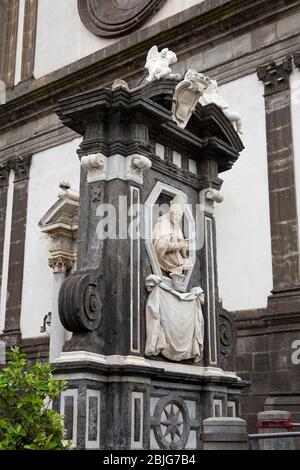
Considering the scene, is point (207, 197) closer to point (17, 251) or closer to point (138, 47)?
point (138, 47)

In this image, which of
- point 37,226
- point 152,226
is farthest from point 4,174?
point 152,226

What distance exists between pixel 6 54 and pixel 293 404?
48.0ft

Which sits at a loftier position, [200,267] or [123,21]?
[123,21]

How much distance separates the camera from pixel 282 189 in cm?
1382

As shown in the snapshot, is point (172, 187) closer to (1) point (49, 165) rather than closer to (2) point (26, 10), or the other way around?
(1) point (49, 165)

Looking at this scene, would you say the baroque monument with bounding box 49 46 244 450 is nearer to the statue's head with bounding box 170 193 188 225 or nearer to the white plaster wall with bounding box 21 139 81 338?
the statue's head with bounding box 170 193 188 225

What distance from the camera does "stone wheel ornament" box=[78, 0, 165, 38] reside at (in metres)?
18.0

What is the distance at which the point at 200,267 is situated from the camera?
9344 millimetres

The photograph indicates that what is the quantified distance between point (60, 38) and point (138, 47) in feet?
12.9

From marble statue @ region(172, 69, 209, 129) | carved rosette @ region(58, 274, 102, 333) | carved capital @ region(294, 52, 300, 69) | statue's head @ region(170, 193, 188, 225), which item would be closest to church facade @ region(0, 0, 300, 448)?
carved capital @ region(294, 52, 300, 69)

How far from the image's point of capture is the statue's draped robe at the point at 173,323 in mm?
8070

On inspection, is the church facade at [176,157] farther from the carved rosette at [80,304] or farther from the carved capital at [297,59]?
the carved rosette at [80,304]
